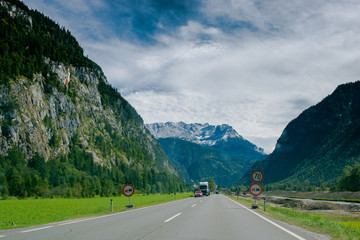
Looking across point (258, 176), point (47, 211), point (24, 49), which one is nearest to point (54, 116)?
point (24, 49)

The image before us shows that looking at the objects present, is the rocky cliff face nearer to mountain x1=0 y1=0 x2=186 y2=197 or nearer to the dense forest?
mountain x1=0 y1=0 x2=186 y2=197

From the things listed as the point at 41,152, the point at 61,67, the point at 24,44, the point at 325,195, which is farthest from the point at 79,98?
the point at 325,195

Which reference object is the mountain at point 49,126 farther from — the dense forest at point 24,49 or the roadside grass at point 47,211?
the roadside grass at point 47,211

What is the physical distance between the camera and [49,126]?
136000 millimetres

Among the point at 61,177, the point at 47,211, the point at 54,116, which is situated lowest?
the point at 47,211

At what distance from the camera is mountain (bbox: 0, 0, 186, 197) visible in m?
107

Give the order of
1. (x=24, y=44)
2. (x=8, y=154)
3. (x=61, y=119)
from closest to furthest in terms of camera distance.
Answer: (x=8, y=154), (x=61, y=119), (x=24, y=44)

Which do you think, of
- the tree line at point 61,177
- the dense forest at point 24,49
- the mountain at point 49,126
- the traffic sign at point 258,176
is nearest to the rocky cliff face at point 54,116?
the mountain at point 49,126

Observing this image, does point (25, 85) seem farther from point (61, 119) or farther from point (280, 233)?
point (280, 233)

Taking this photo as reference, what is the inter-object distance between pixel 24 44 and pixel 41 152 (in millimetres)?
77093

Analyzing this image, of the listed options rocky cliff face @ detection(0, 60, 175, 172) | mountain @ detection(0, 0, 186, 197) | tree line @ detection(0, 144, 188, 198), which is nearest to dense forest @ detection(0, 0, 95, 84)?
mountain @ detection(0, 0, 186, 197)

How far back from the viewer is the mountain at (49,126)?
4225 inches

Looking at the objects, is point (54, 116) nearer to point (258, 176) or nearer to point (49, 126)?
point (49, 126)

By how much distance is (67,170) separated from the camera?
127188mm
